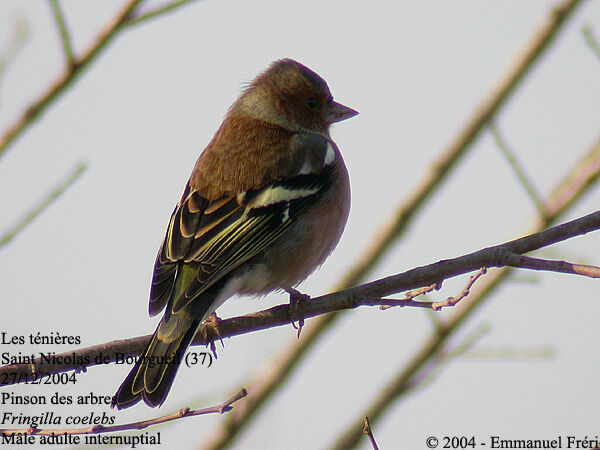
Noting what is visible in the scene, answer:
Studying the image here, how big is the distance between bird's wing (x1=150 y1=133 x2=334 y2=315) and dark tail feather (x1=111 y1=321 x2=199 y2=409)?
30 centimetres

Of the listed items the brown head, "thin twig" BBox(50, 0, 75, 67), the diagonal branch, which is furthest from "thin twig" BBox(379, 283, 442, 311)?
the brown head

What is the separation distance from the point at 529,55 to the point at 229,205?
2.61 meters

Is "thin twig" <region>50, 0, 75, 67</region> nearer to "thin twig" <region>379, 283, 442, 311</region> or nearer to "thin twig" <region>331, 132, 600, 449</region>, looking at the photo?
"thin twig" <region>379, 283, 442, 311</region>

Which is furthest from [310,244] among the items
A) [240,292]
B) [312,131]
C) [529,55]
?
[529,55]

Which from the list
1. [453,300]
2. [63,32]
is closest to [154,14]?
[63,32]

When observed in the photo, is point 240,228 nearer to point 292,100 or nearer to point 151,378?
point 151,378

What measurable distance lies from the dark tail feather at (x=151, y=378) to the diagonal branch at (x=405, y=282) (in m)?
0.10

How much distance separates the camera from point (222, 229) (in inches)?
211

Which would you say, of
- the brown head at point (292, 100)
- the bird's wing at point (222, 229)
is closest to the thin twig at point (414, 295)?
the bird's wing at point (222, 229)

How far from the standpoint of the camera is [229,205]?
18.2 feet

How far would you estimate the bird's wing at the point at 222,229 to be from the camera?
5156 millimetres

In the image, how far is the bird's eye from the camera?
22.7ft

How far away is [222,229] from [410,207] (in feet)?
5.86

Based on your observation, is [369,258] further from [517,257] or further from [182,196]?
[517,257]
